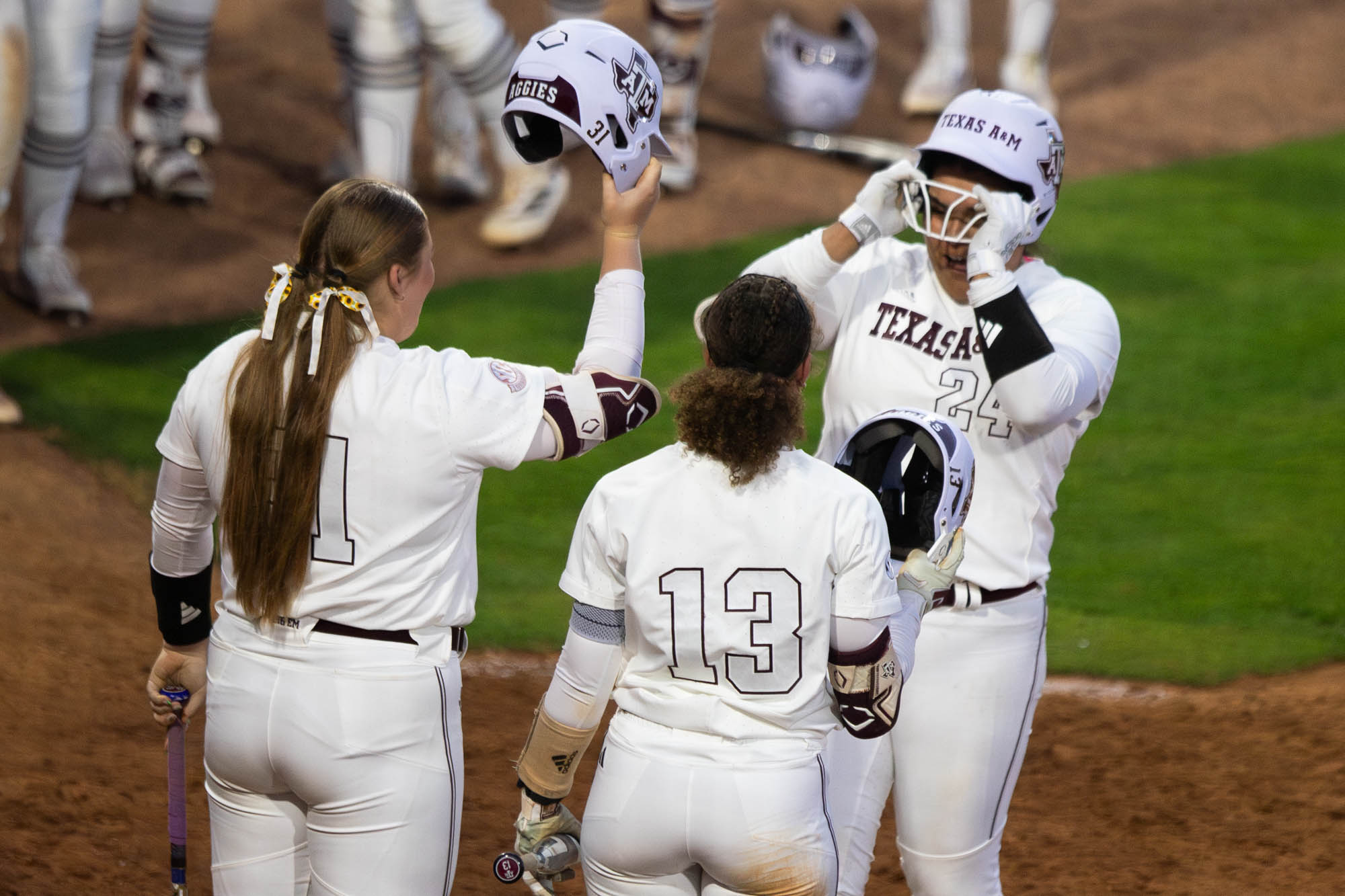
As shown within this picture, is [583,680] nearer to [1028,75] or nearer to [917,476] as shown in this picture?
[917,476]

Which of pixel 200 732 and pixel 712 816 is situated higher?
pixel 712 816

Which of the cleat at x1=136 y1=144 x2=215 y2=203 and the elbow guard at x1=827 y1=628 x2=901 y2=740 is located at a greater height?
the elbow guard at x1=827 y1=628 x2=901 y2=740

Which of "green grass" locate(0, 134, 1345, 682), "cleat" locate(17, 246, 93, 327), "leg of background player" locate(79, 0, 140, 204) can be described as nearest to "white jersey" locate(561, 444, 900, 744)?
"green grass" locate(0, 134, 1345, 682)

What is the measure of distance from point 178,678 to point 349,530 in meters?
0.64

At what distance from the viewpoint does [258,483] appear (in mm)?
2514

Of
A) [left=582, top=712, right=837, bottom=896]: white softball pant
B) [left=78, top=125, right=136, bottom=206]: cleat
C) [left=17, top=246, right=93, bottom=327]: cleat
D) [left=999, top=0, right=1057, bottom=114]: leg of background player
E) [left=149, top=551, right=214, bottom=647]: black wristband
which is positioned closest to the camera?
[left=582, top=712, right=837, bottom=896]: white softball pant

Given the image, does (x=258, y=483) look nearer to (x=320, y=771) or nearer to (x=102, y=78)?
(x=320, y=771)

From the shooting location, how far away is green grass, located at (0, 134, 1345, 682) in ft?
20.7

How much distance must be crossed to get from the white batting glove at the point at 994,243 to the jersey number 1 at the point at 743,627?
100 cm

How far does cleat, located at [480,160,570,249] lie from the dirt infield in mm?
156

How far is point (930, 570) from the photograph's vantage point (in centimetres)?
264

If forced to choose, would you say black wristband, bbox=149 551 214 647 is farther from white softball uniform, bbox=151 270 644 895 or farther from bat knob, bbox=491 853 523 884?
bat knob, bbox=491 853 523 884

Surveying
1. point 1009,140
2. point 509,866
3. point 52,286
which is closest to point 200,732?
point 509,866

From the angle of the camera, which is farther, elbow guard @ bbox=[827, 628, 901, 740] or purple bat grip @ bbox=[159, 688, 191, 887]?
purple bat grip @ bbox=[159, 688, 191, 887]
